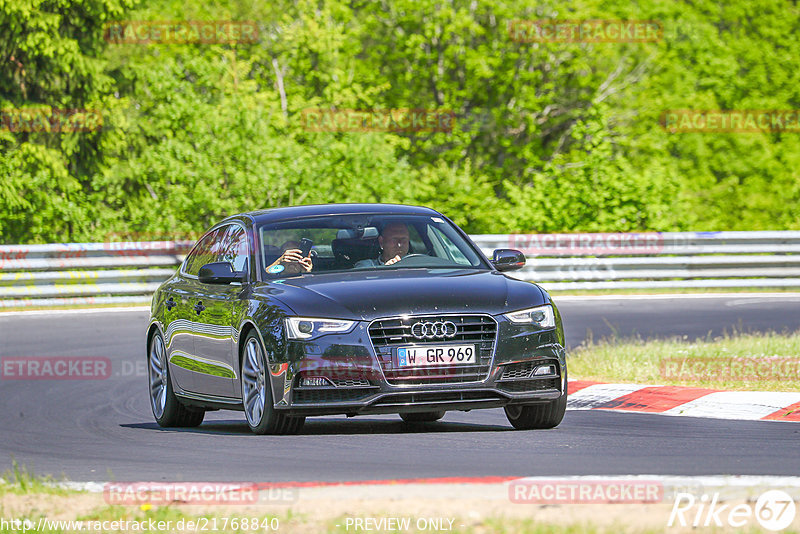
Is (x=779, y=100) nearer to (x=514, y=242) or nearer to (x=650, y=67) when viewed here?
(x=650, y=67)

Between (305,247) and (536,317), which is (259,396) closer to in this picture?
(305,247)

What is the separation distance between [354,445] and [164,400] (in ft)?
8.55

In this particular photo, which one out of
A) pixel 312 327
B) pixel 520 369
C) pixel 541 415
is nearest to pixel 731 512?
pixel 520 369

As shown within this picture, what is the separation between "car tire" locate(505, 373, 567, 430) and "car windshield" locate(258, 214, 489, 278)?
1040mm

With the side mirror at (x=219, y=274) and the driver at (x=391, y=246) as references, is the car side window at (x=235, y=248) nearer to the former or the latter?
the side mirror at (x=219, y=274)

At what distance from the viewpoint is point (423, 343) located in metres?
8.48

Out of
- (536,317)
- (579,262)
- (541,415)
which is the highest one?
(536,317)

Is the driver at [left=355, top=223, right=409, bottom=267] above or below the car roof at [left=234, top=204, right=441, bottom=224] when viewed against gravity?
below

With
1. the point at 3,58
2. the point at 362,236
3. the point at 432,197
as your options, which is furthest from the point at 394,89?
the point at 362,236

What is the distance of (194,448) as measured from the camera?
889 cm

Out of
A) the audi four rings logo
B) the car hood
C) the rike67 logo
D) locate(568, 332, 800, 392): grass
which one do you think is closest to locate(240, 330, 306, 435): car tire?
the car hood

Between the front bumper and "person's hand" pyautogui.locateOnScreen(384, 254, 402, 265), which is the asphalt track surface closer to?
the front bumper

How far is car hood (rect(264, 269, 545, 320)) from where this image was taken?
28.0 ft

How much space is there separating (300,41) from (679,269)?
823 inches
